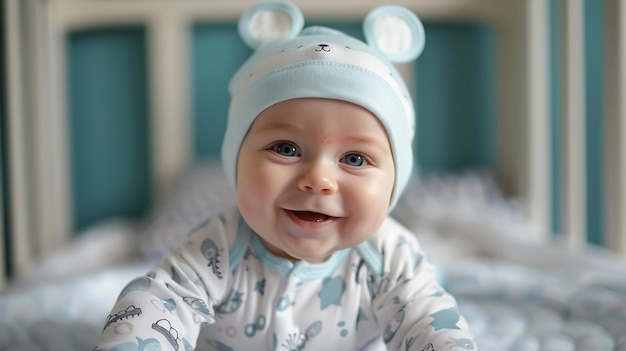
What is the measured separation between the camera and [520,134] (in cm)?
212

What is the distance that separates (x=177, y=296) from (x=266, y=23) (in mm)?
371

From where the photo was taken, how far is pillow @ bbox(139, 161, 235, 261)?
1671 mm

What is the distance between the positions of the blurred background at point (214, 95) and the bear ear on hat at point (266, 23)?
125 centimetres

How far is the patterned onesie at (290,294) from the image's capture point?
2.41 ft

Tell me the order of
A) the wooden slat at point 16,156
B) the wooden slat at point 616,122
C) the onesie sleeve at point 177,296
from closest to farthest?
the onesie sleeve at point 177,296
the wooden slat at point 616,122
the wooden slat at point 16,156

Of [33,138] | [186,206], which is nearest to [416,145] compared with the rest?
[186,206]

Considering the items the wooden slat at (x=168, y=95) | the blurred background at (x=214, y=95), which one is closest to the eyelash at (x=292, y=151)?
the blurred background at (x=214, y=95)

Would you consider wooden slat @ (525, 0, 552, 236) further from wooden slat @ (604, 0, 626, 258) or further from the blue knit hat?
the blue knit hat

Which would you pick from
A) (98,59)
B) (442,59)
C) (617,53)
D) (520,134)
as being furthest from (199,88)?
(617,53)

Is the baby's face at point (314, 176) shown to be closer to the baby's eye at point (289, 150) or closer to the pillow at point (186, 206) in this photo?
the baby's eye at point (289, 150)

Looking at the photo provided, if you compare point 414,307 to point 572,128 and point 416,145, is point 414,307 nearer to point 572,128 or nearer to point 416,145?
point 572,128

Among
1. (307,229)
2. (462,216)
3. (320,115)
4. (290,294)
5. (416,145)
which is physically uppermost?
(320,115)

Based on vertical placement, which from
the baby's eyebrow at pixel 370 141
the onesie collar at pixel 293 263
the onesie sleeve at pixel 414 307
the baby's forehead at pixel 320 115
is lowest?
the onesie sleeve at pixel 414 307

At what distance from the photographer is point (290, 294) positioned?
0.78m
